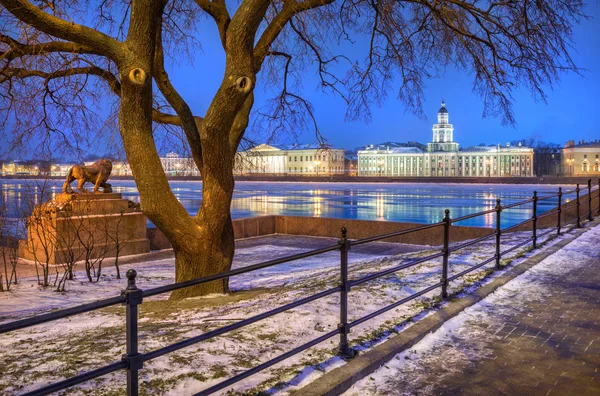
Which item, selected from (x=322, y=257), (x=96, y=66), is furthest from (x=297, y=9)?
(x=322, y=257)

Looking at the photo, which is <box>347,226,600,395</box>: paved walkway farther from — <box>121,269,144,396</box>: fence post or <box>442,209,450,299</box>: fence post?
<box>121,269,144,396</box>: fence post

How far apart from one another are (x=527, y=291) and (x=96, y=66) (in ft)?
26.0

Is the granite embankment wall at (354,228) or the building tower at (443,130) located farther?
the building tower at (443,130)

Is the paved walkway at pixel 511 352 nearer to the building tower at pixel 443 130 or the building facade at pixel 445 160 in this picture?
the building facade at pixel 445 160

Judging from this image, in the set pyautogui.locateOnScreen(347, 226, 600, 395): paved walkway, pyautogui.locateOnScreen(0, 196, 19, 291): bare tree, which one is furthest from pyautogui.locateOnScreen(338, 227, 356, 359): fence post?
pyautogui.locateOnScreen(0, 196, 19, 291): bare tree

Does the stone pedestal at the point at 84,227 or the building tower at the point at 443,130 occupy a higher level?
the building tower at the point at 443,130

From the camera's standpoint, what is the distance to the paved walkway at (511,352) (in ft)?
15.2

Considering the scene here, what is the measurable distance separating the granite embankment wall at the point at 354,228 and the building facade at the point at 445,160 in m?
144

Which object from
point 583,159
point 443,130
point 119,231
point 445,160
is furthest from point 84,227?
point 443,130

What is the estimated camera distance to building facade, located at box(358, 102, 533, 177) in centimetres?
16200

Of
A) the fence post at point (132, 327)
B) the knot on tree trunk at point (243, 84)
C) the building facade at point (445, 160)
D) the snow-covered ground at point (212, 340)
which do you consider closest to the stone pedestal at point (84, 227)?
the snow-covered ground at point (212, 340)

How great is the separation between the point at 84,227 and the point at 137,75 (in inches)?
353

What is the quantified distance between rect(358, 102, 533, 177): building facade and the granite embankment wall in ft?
472

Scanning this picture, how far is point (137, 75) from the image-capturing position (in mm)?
7352
